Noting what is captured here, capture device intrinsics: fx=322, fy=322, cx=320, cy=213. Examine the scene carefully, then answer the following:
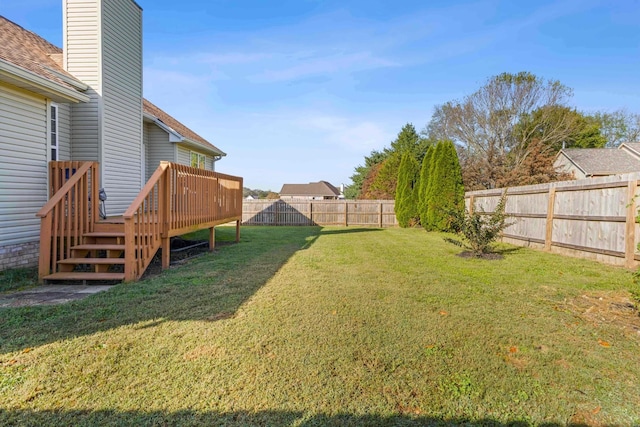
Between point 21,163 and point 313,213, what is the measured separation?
14.0 m

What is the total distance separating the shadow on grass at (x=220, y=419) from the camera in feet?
5.83

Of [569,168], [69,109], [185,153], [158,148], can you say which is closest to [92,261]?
[69,109]

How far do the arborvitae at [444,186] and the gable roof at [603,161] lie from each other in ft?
45.1

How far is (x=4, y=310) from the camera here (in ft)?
11.0

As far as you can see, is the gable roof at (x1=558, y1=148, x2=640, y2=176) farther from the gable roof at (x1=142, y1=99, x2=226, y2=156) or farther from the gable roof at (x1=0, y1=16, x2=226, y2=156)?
the gable roof at (x1=0, y1=16, x2=226, y2=156)

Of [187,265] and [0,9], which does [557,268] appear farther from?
[0,9]

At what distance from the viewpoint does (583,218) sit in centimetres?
673

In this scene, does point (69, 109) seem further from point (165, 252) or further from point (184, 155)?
point (184, 155)

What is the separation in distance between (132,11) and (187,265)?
6702 millimetres

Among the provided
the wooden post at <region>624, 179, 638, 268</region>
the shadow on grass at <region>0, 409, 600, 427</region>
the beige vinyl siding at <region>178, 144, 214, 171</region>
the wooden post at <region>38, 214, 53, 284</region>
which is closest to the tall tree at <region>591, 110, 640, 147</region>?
the wooden post at <region>624, 179, 638, 268</region>

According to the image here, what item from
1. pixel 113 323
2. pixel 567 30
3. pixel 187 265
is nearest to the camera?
pixel 113 323

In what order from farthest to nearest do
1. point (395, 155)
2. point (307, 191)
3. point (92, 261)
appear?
point (307, 191), point (395, 155), point (92, 261)

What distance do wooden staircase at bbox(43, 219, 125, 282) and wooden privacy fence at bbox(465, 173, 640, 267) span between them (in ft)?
24.6

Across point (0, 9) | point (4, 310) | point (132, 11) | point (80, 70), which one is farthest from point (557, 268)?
point (0, 9)
